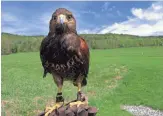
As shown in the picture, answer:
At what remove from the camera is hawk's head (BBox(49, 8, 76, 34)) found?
6.92 metres

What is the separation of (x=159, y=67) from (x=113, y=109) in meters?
16.0

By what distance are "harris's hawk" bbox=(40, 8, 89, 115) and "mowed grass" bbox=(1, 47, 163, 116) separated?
866 centimetres

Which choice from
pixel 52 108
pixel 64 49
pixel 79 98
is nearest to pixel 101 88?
pixel 79 98

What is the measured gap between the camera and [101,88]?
2766 cm

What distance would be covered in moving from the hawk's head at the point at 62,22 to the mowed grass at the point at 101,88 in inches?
352

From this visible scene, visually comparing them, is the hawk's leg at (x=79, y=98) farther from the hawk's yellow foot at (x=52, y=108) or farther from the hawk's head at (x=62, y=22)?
the hawk's head at (x=62, y=22)

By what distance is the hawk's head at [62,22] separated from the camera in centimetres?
692

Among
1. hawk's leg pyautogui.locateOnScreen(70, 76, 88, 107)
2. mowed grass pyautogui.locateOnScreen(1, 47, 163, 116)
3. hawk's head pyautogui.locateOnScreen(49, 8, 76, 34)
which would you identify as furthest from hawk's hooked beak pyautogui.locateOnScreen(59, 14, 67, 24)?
mowed grass pyautogui.locateOnScreen(1, 47, 163, 116)

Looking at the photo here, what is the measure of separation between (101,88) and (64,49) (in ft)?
68.8

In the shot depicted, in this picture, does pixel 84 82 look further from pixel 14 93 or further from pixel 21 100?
pixel 14 93

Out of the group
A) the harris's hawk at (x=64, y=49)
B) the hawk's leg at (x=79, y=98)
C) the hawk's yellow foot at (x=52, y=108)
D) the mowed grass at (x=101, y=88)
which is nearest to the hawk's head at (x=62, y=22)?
the harris's hawk at (x=64, y=49)

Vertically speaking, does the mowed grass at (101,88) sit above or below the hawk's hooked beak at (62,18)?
below

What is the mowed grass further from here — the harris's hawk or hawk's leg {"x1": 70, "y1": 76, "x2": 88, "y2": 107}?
the harris's hawk

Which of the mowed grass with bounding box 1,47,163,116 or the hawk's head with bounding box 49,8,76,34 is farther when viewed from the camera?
the mowed grass with bounding box 1,47,163,116
